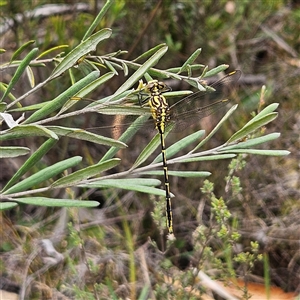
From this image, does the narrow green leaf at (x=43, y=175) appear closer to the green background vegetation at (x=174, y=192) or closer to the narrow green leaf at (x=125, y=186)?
the narrow green leaf at (x=125, y=186)

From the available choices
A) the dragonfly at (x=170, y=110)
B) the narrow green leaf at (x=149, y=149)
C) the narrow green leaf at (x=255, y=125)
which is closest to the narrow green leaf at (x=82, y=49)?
the dragonfly at (x=170, y=110)

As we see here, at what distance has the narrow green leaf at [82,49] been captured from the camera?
3.68 ft

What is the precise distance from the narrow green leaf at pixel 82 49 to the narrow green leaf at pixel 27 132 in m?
0.16

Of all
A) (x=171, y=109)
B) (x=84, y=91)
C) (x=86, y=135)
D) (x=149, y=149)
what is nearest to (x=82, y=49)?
(x=84, y=91)

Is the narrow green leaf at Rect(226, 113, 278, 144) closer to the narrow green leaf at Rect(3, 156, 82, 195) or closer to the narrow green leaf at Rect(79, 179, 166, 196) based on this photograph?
the narrow green leaf at Rect(79, 179, 166, 196)

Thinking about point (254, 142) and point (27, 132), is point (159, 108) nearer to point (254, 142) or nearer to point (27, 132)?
point (254, 142)

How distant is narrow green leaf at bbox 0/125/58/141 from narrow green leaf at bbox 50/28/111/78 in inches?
6.5

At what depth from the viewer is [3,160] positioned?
2318mm

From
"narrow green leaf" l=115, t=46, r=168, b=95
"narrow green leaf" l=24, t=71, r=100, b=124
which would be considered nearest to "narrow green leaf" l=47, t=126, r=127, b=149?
"narrow green leaf" l=24, t=71, r=100, b=124

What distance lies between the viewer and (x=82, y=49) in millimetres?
1136

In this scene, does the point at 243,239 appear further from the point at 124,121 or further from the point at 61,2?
the point at 61,2

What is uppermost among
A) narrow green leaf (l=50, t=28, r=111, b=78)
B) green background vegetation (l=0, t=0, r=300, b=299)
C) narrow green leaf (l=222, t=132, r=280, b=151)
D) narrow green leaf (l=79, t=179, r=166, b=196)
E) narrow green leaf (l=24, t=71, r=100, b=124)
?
narrow green leaf (l=50, t=28, r=111, b=78)

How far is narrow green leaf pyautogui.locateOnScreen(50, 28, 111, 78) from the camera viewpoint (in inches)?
44.2

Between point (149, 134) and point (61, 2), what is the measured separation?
124 cm
